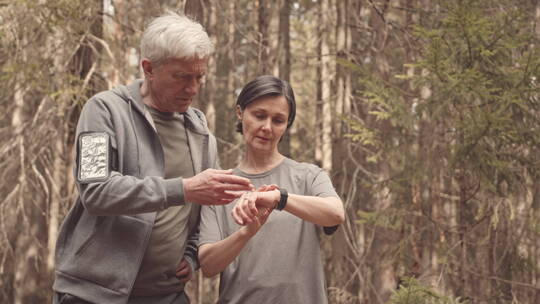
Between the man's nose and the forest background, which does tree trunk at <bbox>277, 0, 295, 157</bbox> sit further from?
the man's nose

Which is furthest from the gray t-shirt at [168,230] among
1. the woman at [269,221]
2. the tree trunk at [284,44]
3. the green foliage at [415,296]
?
the tree trunk at [284,44]

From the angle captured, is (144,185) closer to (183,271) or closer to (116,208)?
(116,208)

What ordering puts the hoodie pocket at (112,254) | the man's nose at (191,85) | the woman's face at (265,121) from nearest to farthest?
1. the hoodie pocket at (112,254)
2. the man's nose at (191,85)
3. the woman's face at (265,121)

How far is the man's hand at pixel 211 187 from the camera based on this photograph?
88.4 inches

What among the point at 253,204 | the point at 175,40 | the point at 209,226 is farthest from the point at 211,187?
the point at 175,40

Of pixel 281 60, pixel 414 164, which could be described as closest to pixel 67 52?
pixel 281 60

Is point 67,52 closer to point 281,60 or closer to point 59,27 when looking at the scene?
point 59,27

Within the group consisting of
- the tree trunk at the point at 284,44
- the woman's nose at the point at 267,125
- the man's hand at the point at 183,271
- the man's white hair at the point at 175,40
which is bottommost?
the man's hand at the point at 183,271

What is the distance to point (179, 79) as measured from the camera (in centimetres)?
253

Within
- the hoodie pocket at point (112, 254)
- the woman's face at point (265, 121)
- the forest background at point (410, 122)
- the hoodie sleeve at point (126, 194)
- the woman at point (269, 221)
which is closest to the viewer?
the hoodie sleeve at point (126, 194)

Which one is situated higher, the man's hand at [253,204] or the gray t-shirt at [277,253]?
the man's hand at [253,204]

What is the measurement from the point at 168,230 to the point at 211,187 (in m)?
0.41

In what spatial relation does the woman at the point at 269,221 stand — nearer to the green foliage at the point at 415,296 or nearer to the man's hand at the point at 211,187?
the man's hand at the point at 211,187

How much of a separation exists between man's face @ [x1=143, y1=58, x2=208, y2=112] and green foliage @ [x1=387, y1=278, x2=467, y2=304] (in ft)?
7.75
